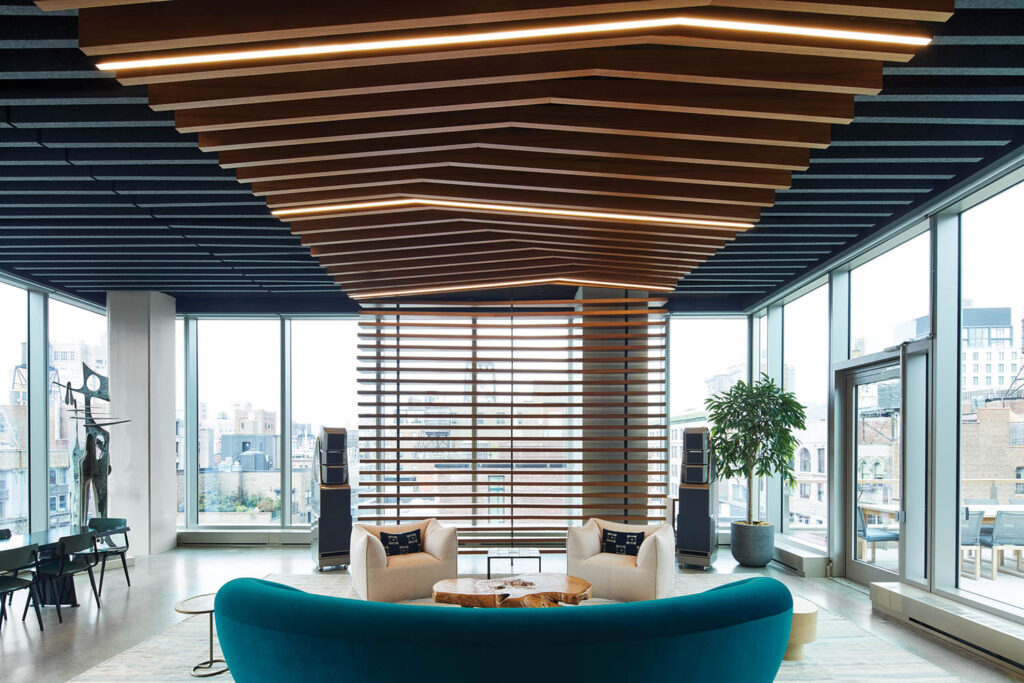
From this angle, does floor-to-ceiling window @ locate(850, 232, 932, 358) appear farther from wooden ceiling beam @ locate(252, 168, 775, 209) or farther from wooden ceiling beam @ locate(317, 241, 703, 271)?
wooden ceiling beam @ locate(252, 168, 775, 209)

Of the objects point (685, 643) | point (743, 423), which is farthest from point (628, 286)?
point (685, 643)

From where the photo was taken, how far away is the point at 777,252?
7914 mm

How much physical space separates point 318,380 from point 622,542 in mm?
5669

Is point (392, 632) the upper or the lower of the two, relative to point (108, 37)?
lower

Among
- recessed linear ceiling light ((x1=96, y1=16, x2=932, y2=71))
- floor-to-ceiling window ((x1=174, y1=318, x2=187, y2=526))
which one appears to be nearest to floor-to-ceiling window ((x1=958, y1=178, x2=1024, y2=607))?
recessed linear ceiling light ((x1=96, y1=16, x2=932, y2=71))

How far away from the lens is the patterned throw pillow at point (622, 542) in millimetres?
7074

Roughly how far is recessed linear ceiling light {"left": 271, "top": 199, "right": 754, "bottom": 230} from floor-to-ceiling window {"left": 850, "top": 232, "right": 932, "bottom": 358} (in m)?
2.17

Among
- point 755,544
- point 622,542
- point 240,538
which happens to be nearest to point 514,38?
point 622,542

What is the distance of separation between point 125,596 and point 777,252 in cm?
740

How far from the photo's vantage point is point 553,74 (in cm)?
347

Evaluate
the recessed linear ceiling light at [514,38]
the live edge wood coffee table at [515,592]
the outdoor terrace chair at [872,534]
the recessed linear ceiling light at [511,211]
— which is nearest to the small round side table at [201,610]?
the live edge wood coffee table at [515,592]

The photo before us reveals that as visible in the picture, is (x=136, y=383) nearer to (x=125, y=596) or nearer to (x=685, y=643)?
(x=125, y=596)

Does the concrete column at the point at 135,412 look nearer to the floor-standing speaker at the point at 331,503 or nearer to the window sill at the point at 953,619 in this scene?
the floor-standing speaker at the point at 331,503

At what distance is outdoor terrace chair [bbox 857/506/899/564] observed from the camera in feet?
24.4
